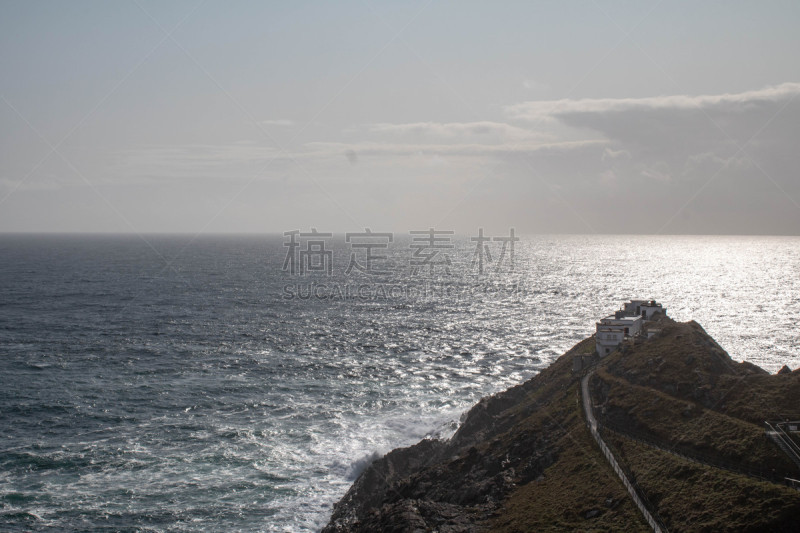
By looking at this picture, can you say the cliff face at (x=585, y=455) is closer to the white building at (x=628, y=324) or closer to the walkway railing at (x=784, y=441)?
the walkway railing at (x=784, y=441)

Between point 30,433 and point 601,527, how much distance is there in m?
60.2

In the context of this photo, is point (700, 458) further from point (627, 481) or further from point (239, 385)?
point (239, 385)

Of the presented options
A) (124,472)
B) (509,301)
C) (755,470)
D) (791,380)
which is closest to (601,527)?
(755,470)

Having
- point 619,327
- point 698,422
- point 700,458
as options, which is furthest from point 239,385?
point 700,458

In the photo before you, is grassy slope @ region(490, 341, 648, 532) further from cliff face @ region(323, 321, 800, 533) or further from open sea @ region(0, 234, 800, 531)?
open sea @ region(0, 234, 800, 531)

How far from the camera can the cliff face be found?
3703cm

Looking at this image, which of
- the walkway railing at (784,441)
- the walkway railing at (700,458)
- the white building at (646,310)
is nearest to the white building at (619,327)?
the white building at (646,310)

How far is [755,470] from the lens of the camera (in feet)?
→ 121

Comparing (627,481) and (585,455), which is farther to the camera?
(585,455)

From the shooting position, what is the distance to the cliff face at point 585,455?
121 feet

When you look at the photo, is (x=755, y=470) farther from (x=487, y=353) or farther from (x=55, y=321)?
(x=55, y=321)

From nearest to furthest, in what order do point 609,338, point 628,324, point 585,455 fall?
point 585,455 → point 609,338 → point 628,324

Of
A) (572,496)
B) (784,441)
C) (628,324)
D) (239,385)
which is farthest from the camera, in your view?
(239,385)

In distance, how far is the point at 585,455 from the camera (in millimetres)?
43969
